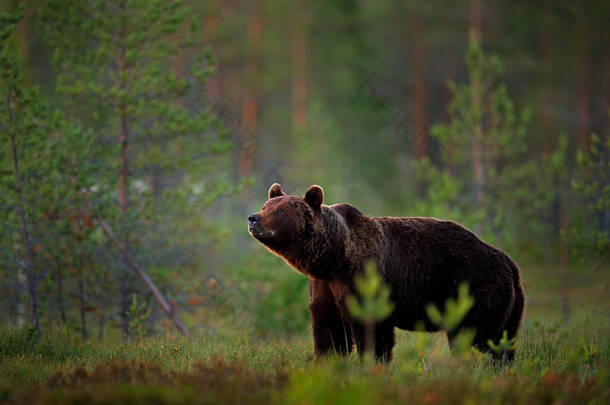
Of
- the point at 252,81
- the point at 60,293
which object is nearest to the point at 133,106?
the point at 60,293

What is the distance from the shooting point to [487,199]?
15.5 metres

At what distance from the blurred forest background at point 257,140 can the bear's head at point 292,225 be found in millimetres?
3139

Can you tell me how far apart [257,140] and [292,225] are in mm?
11386

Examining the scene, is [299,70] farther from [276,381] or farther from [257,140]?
[276,381]

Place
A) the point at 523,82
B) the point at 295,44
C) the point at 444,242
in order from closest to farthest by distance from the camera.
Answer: the point at 444,242
the point at 523,82
the point at 295,44

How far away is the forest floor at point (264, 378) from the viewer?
388cm

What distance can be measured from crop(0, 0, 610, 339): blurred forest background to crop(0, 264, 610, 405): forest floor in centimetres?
203

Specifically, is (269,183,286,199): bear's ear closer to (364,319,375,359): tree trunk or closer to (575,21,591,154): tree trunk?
(364,319,375,359): tree trunk

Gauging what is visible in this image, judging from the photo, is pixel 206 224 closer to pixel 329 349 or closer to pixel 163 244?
pixel 163 244

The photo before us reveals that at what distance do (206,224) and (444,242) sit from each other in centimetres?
660

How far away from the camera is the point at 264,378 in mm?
4500

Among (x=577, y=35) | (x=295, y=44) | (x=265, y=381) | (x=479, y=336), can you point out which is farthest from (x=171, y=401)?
(x=295, y=44)

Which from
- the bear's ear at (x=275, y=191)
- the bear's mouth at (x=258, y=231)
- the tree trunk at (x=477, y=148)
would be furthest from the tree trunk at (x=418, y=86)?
the bear's mouth at (x=258, y=231)

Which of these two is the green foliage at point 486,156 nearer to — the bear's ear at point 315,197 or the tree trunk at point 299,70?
the bear's ear at point 315,197
